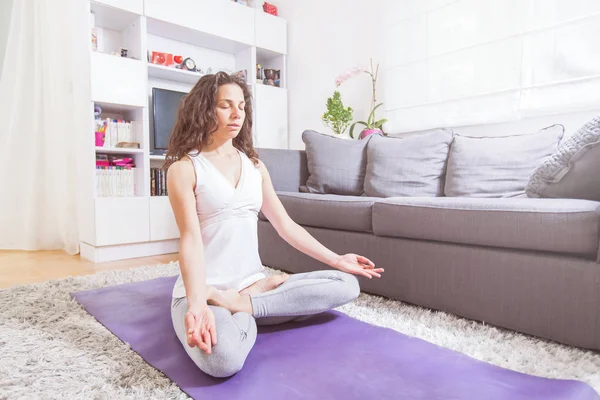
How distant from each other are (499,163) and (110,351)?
1857 millimetres

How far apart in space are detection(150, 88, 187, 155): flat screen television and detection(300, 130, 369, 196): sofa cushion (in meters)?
1.36

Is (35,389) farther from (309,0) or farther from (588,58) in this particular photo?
(309,0)

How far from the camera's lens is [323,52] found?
370cm

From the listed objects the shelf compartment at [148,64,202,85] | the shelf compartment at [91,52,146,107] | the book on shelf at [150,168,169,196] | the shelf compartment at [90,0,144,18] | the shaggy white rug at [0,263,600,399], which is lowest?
the shaggy white rug at [0,263,600,399]

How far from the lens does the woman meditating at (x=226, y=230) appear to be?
1.16 meters

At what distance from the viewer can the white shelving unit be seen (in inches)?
113

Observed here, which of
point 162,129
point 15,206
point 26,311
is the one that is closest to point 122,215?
point 162,129

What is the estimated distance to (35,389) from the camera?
1.01 metres

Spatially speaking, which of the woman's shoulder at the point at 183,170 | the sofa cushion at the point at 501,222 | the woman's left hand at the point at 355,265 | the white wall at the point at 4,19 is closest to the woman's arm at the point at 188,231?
the woman's shoulder at the point at 183,170

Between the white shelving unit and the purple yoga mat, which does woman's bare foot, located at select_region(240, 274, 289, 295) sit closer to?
the purple yoga mat

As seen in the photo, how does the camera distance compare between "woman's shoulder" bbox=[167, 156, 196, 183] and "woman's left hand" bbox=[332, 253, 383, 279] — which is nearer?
"woman's shoulder" bbox=[167, 156, 196, 183]

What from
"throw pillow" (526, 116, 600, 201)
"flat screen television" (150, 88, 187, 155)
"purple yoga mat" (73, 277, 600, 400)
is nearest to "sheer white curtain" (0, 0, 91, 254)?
"flat screen television" (150, 88, 187, 155)

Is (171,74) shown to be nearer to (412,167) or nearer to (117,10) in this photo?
(117,10)

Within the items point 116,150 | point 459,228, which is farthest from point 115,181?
point 459,228
